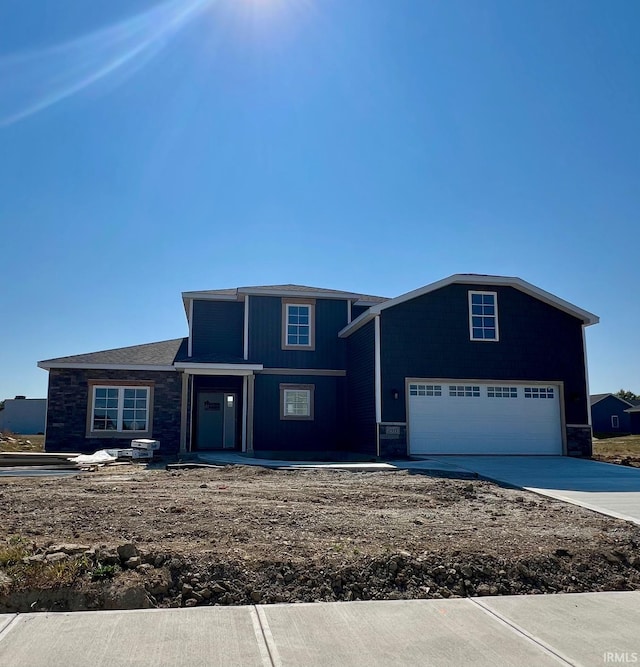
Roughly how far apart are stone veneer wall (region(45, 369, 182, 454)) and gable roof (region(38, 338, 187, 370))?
220 mm

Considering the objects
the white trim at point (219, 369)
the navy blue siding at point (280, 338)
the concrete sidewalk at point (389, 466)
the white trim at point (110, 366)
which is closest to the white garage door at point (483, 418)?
the concrete sidewalk at point (389, 466)

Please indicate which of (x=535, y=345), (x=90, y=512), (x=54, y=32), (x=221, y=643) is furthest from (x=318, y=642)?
(x=535, y=345)

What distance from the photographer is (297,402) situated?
20.5m

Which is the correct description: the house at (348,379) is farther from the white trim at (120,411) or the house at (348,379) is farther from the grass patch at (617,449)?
the grass patch at (617,449)

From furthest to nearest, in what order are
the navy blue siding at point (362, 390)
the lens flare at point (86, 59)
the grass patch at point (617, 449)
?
the grass patch at point (617, 449) → the navy blue siding at point (362, 390) → the lens flare at point (86, 59)

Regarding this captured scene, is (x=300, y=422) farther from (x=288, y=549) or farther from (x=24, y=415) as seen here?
(x=24, y=415)

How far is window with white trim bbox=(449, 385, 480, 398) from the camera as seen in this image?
18.2 metres

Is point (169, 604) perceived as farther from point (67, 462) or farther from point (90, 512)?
point (67, 462)

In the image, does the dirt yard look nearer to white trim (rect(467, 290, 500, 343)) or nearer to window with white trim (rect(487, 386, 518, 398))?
window with white trim (rect(487, 386, 518, 398))

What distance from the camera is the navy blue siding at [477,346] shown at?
17906 mm

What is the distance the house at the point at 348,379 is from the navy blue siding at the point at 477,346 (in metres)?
0.04

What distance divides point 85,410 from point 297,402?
6592 mm

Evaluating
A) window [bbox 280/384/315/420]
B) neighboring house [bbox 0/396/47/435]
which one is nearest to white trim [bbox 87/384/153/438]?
window [bbox 280/384/315/420]

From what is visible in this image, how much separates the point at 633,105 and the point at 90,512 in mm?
14110
